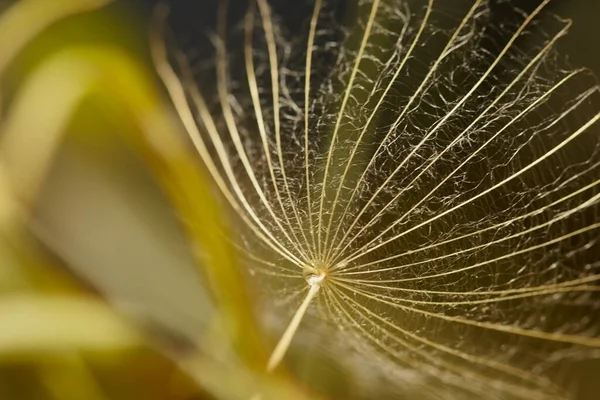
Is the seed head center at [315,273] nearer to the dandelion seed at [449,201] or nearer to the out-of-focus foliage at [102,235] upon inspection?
the dandelion seed at [449,201]

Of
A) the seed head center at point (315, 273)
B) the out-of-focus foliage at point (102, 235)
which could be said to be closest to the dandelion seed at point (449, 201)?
the seed head center at point (315, 273)

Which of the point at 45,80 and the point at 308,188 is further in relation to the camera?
the point at 45,80

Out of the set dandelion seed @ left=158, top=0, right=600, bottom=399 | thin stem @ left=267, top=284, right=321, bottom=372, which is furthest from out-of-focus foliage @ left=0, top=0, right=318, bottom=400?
dandelion seed @ left=158, top=0, right=600, bottom=399

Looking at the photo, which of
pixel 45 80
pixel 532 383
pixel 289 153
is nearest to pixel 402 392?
pixel 532 383

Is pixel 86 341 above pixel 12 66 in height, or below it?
below

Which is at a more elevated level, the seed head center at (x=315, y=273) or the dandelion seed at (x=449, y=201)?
the dandelion seed at (x=449, y=201)

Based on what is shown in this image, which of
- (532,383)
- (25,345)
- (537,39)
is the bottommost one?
(25,345)

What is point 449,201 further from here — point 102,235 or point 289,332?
point 102,235

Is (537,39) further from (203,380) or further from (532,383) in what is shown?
(203,380)
